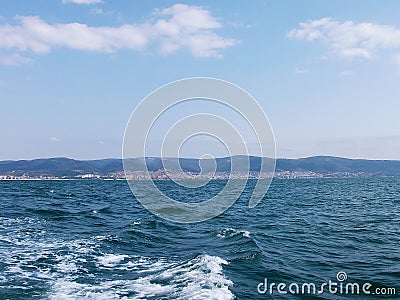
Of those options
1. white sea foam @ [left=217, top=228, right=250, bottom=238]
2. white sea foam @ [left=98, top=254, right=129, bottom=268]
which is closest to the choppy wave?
white sea foam @ [left=98, top=254, right=129, bottom=268]

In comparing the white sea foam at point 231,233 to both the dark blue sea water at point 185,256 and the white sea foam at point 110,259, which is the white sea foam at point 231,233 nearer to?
the dark blue sea water at point 185,256

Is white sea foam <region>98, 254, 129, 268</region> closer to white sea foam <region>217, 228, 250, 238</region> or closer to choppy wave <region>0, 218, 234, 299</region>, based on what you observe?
choppy wave <region>0, 218, 234, 299</region>

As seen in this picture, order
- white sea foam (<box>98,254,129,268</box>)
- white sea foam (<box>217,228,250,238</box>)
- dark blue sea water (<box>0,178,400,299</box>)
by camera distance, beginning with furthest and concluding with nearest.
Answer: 1. white sea foam (<box>217,228,250,238</box>)
2. white sea foam (<box>98,254,129,268</box>)
3. dark blue sea water (<box>0,178,400,299</box>)

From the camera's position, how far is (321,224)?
2916 centimetres

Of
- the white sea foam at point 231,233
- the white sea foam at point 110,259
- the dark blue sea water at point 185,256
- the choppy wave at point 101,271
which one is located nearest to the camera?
the choppy wave at point 101,271

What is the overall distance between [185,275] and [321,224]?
17514 millimetres

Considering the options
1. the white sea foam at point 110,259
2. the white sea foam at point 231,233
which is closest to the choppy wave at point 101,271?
the white sea foam at point 110,259

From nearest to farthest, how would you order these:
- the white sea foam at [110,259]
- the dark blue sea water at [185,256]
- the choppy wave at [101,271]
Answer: the choppy wave at [101,271]
the dark blue sea water at [185,256]
the white sea foam at [110,259]

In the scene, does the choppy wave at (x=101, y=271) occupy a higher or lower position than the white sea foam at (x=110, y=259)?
higher

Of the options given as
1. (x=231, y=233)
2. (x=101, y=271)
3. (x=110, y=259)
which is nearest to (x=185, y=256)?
(x=110, y=259)

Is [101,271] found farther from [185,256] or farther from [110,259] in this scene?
[185,256]

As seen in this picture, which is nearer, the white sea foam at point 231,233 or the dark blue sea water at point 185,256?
the dark blue sea water at point 185,256

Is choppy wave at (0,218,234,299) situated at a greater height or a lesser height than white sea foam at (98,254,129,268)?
greater

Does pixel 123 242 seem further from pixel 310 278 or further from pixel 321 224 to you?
pixel 321 224
